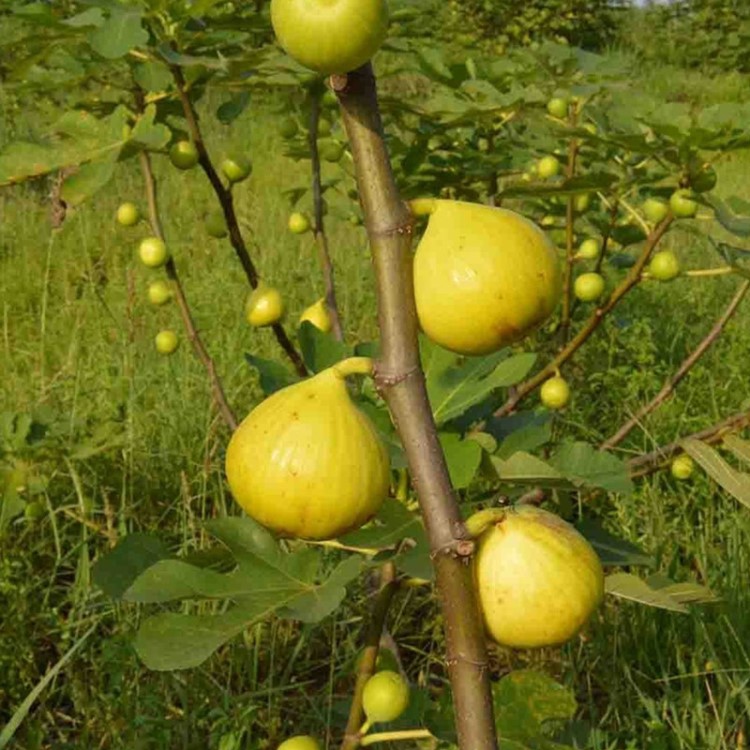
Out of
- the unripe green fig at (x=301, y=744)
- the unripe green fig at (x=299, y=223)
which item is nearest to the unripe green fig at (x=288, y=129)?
the unripe green fig at (x=299, y=223)

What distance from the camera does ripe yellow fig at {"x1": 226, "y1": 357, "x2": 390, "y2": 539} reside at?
0.58 metres

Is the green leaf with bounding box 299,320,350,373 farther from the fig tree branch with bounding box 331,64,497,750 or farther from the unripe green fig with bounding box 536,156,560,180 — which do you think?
the unripe green fig with bounding box 536,156,560,180

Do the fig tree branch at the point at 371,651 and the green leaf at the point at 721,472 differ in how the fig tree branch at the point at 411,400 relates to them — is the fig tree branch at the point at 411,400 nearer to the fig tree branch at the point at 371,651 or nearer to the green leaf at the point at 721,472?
the fig tree branch at the point at 371,651

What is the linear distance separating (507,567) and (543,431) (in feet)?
1.67

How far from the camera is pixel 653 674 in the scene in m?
1.85

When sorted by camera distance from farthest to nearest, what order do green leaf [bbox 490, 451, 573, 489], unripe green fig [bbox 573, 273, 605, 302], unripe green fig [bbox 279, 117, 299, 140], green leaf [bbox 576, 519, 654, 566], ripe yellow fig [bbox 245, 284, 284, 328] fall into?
unripe green fig [bbox 279, 117, 299, 140]
unripe green fig [bbox 573, 273, 605, 302]
ripe yellow fig [bbox 245, 284, 284, 328]
green leaf [bbox 576, 519, 654, 566]
green leaf [bbox 490, 451, 573, 489]

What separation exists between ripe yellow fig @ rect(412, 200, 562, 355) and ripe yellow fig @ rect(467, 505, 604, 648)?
0.12 m

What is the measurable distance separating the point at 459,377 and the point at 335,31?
732mm

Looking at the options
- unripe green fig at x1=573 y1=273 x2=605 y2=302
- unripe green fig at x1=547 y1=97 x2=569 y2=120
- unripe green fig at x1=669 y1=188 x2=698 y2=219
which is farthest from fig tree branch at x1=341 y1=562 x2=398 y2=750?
unripe green fig at x1=547 y1=97 x2=569 y2=120

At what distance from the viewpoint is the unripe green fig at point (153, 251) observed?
1.67 meters

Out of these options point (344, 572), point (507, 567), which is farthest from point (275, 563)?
point (507, 567)

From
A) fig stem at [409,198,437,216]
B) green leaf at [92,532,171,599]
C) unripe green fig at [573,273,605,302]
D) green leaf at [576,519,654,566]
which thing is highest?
fig stem at [409,198,437,216]

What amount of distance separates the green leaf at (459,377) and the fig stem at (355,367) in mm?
551

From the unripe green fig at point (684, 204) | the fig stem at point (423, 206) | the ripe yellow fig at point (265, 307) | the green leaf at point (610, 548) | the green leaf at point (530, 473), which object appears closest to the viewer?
the fig stem at point (423, 206)
